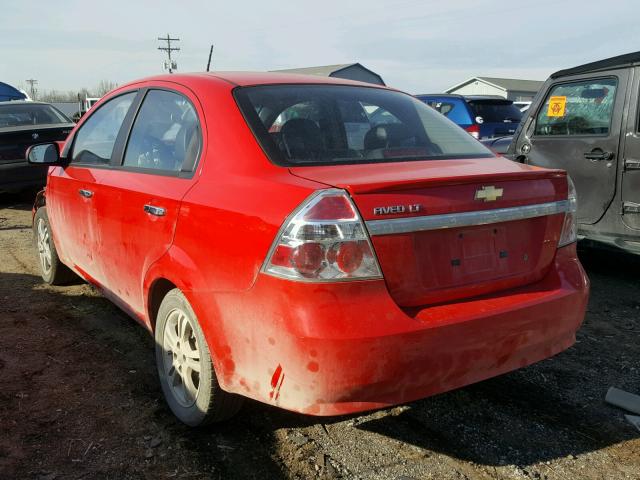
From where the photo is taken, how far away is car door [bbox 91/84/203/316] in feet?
9.29

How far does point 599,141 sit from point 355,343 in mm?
3828

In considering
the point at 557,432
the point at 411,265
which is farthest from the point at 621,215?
the point at 411,265

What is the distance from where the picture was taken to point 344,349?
6.94 ft

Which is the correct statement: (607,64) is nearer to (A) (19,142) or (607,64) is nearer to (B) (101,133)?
(B) (101,133)

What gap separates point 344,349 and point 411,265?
1.38 ft

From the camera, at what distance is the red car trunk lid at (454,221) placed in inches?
87.5

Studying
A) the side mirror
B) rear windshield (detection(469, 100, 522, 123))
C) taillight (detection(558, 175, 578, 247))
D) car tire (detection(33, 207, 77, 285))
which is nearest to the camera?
taillight (detection(558, 175, 578, 247))

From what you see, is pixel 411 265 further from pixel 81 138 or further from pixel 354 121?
pixel 81 138

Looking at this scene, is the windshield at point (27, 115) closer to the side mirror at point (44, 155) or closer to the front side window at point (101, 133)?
the side mirror at point (44, 155)

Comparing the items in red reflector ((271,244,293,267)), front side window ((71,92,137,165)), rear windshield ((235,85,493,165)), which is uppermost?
rear windshield ((235,85,493,165))

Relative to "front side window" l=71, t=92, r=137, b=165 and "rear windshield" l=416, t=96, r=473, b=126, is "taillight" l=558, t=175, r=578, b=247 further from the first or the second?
"rear windshield" l=416, t=96, r=473, b=126

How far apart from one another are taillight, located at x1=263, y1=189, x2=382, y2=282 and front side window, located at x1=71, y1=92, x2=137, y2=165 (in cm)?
193

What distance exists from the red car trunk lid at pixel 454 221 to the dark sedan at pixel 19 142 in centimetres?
742

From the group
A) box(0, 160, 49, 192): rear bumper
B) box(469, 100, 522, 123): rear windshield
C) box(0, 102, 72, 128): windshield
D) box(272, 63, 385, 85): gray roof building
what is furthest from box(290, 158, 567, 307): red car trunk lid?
box(272, 63, 385, 85): gray roof building
